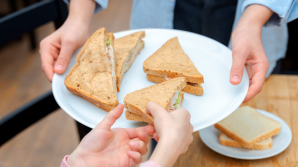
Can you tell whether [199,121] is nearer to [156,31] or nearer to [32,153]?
[156,31]

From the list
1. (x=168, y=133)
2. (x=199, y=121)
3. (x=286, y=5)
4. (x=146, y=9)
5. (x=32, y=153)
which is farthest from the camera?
(x=32, y=153)

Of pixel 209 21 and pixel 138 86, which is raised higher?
pixel 209 21

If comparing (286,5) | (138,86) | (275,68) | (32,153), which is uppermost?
(286,5)

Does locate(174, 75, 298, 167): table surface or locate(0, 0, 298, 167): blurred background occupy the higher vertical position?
locate(174, 75, 298, 167): table surface

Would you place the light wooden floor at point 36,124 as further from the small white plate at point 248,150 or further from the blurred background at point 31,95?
the small white plate at point 248,150

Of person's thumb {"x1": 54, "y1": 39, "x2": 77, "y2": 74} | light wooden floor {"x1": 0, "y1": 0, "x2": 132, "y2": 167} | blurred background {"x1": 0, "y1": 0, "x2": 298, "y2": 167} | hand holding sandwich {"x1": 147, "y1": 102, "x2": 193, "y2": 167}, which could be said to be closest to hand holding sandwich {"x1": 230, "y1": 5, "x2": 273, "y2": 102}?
hand holding sandwich {"x1": 147, "y1": 102, "x2": 193, "y2": 167}

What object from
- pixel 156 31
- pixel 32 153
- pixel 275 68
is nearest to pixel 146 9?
pixel 156 31

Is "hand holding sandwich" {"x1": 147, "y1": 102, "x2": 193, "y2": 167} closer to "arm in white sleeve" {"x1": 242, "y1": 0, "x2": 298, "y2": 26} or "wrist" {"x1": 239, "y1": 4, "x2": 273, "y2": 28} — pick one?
"wrist" {"x1": 239, "y1": 4, "x2": 273, "y2": 28}

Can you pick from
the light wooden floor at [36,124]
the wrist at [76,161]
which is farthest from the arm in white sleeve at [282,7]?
the light wooden floor at [36,124]
